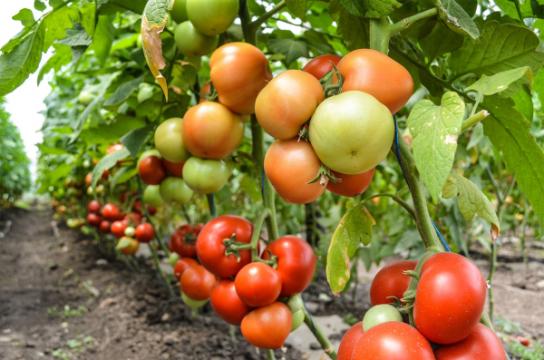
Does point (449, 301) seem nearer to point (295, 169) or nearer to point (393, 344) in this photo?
point (393, 344)

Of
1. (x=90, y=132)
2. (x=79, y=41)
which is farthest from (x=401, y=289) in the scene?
(x=90, y=132)

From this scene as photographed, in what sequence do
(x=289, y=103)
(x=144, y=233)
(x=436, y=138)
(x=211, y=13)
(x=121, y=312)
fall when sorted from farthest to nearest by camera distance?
(x=121, y=312) < (x=144, y=233) < (x=211, y=13) < (x=289, y=103) < (x=436, y=138)

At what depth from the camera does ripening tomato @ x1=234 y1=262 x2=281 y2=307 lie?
821mm

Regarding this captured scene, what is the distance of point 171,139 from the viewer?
100 cm

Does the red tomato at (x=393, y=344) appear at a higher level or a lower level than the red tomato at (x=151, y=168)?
higher

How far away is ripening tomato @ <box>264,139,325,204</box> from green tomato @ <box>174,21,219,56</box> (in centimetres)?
37

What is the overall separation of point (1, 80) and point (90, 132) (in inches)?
19.1

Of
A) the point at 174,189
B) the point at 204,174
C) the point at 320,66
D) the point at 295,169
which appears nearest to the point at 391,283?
the point at 295,169

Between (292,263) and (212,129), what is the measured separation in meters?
0.28

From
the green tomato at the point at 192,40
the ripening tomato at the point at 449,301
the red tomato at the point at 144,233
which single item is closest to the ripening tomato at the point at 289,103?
the ripening tomato at the point at 449,301

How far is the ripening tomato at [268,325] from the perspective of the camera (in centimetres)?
85

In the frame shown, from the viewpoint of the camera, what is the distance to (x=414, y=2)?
71cm

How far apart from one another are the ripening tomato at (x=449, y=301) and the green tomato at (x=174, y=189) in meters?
0.79

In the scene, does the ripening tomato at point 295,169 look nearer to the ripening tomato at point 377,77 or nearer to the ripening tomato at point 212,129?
the ripening tomato at point 377,77
